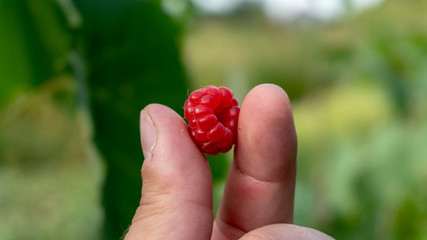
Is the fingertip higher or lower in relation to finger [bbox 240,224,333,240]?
higher

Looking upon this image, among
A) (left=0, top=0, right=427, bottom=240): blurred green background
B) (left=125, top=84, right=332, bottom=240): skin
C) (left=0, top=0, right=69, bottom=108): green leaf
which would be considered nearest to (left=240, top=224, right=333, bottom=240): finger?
(left=125, top=84, right=332, bottom=240): skin

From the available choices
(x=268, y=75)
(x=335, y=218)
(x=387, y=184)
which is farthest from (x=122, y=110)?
(x=268, y=75)

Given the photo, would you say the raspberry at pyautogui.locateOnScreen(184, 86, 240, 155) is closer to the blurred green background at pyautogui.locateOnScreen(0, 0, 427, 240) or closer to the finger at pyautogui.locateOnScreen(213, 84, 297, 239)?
the finger at pyautogui.locateOnScreen(213, 84, 297, 239)

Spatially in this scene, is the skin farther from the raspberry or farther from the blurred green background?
the blurred green background

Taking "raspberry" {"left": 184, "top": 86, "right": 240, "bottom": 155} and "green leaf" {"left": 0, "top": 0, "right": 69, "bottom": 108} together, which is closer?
"raspberry" {"left": 184, "top": 86, "right": 240, "bottom": 155}

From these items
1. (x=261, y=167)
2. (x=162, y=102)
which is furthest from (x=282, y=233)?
(x=162, y=102)

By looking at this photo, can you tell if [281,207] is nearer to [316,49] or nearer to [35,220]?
[35,220]

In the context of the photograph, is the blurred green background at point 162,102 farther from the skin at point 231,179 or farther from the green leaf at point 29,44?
the skin at point 231,179

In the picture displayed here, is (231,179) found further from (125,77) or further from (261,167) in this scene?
(125,77)
